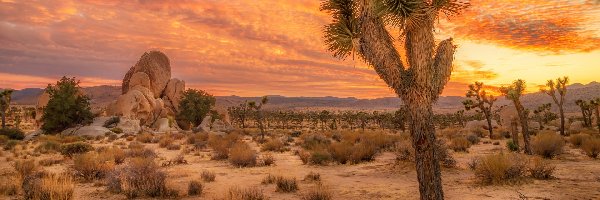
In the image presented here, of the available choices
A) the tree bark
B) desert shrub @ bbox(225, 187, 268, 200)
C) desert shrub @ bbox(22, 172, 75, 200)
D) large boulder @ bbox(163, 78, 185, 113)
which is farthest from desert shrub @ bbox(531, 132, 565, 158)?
large boulder @ bbox(163, 78, 185, 113)

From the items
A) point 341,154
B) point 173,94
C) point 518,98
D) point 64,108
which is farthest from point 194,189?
point 173,94

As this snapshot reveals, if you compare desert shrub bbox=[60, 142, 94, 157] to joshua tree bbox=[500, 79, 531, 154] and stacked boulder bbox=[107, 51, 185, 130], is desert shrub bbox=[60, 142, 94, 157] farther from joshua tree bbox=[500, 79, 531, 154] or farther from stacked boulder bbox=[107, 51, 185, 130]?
stacked boulder bbox=[107, 51, 185, 130]

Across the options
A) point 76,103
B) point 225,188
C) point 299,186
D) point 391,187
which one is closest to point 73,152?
point 225,188

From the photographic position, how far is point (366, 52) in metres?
7.76

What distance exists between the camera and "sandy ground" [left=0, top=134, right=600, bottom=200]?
10289 millimetres

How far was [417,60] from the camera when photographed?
24.4 ft

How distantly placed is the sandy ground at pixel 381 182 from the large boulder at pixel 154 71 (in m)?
42.7

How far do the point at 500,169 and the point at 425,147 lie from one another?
4.95 metres

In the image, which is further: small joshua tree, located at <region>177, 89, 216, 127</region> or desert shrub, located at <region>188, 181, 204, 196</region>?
small joshua tree, located at <region>177, 89, 216, 127</region>

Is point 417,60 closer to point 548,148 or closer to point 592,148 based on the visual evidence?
point 548,148

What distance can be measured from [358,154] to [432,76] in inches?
407

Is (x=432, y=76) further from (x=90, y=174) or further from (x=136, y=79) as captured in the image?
(x=136, y=79)

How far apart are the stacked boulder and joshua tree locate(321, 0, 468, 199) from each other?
44094mm

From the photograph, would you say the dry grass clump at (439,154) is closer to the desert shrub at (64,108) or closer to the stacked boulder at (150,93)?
the desert shrub at (64,108)
